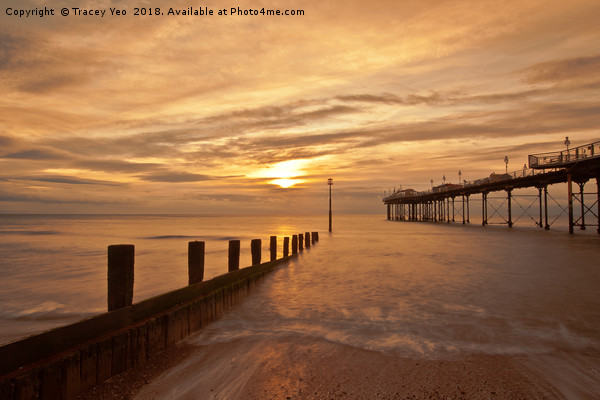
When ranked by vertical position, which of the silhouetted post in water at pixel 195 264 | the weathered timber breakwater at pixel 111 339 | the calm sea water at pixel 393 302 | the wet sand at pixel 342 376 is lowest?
the calm sea water at pixel 393 302

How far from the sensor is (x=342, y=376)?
4719 mm

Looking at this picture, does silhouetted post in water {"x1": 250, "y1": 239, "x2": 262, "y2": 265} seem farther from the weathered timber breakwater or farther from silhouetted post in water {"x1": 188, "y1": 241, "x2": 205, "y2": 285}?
silhouetted post in water {"x1": 188, "y1": 241, "x2": 205, "y2": 285}

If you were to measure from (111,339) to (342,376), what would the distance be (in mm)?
3008

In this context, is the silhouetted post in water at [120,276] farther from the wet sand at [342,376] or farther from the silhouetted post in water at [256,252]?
the silhouetted post in water at [256,252]

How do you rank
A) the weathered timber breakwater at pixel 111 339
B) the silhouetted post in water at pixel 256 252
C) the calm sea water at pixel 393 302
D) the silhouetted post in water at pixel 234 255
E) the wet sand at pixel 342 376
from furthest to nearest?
the silhouetted post in water at pixel 256 252 → the silhouetted post in water at pixel 234 255 → the calm sea water at pixel 393 302 → the wet sand at pixel 342 376 → the weathered timber breakwater at pixel 111 339

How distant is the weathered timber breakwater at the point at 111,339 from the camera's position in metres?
3.40

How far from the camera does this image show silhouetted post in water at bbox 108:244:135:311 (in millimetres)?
4895

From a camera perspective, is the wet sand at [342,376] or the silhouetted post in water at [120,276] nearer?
the wet sand at [342,376]

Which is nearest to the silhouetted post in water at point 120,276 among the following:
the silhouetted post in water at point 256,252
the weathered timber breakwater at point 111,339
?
the weathered timber breakwater at point 111,339

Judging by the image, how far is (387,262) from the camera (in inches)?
707

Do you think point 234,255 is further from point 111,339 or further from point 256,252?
point 111,339

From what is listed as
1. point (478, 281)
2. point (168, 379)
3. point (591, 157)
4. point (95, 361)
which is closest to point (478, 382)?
point (168, 379)

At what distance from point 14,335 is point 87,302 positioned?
3.12 m

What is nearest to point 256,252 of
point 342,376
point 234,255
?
point 234,255
